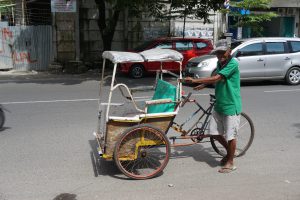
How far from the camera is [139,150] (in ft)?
18.4

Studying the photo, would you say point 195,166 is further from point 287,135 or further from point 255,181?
point 287,135

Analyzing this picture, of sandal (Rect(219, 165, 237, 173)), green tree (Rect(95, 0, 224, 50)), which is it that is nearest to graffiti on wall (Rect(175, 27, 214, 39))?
green tree (Rect(95, 0, 224, 50))

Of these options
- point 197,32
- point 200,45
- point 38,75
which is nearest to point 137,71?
point 200,45

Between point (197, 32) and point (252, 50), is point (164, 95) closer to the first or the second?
point (252, 50)

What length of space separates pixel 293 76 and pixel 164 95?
9.93m

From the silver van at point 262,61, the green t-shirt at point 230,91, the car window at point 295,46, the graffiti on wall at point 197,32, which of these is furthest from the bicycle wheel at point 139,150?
the graffiti on wall at point 197,32

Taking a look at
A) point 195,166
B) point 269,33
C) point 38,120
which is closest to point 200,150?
point 195,166

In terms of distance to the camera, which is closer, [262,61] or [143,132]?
[143,132]

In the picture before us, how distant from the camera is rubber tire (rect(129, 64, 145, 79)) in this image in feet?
54.4

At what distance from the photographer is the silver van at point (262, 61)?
1412 centimetres

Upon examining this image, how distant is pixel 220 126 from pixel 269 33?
23.3 metres

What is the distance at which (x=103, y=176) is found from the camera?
5.57 m

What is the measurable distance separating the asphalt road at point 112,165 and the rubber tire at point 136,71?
669 cm

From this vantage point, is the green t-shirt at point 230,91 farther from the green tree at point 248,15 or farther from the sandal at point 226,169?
the green tree at point 248,15
